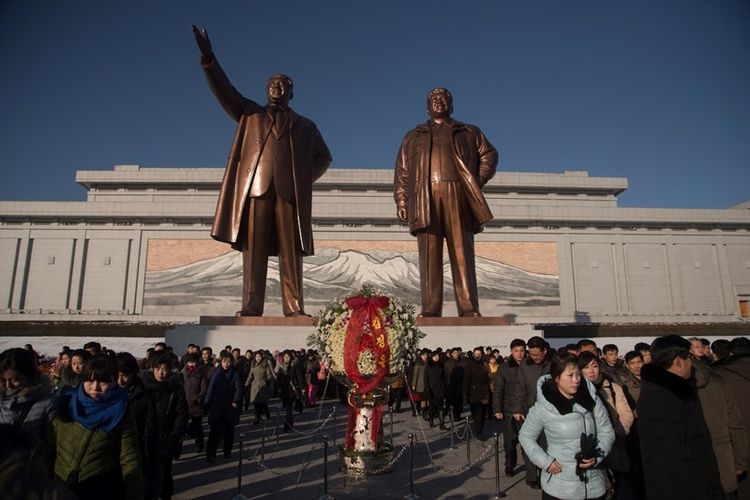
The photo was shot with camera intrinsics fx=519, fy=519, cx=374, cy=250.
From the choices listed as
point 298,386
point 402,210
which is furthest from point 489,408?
point 402,210

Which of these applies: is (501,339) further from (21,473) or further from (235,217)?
(21,473)

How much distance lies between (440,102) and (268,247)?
4.71 m

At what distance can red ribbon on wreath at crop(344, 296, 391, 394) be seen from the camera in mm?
4895

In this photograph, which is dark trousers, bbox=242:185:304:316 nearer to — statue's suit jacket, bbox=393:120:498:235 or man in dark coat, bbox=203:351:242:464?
statue's suit jacket, bbox=393:120:498:235

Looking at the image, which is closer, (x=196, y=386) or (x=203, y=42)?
(x=196, y=386)

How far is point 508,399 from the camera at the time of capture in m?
4.99

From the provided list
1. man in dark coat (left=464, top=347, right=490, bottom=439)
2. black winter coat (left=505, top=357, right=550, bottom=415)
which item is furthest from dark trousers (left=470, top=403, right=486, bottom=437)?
black winter coat (left=505, top=357, right=550, bottom=415)

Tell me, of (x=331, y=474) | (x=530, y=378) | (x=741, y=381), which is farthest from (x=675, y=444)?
(x=331, y=474)

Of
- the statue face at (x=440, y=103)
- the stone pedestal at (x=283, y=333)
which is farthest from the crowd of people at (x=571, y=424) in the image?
the statue face at (x=440, y=103)

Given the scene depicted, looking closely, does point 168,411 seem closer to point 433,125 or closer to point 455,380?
point 455,380

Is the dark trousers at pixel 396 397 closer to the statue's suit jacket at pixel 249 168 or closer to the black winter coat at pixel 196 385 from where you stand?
the statue's suit jacket at pixel 249 168

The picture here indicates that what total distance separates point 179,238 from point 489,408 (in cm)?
2189

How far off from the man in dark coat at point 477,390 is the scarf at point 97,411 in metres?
5.39

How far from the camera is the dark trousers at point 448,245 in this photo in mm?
10805
